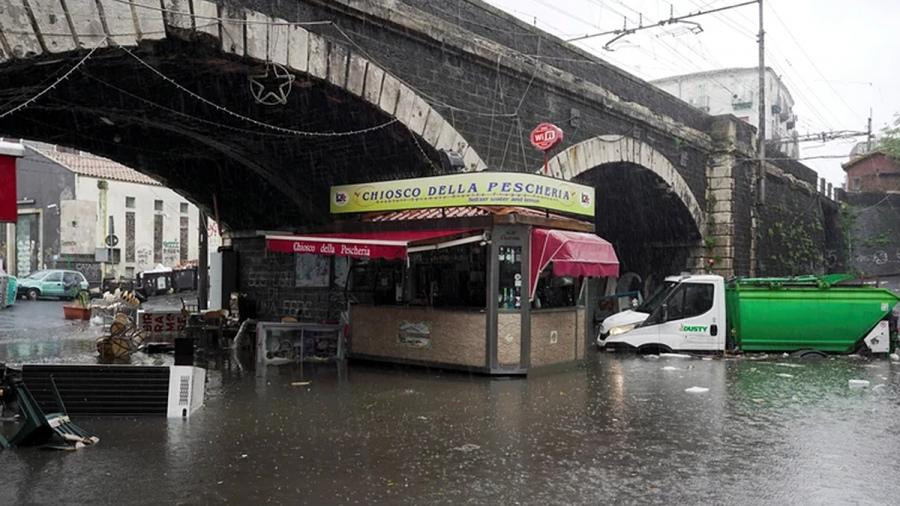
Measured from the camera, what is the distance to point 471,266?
12.4 m

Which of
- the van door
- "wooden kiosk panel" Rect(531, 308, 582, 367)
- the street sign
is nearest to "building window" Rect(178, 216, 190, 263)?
the street sign

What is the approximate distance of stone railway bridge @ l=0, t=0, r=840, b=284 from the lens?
980 cm

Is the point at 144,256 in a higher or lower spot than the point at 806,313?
higher

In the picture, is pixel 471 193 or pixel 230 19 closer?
pixel 230 19

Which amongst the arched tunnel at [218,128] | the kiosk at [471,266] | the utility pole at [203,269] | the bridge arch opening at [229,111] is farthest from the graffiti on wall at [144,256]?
the kiosk at [471,266]

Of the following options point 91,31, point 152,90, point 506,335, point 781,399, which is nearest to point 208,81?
point 152,90

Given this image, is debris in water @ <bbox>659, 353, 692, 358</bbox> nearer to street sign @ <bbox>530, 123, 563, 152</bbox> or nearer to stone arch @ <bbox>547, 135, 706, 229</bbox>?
stone arch @ <bbox>547, 135, 706, 229</bbox>

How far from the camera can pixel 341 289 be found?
16.9 metres

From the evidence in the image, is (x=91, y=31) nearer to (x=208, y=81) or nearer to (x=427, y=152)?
(x=208, y=81)

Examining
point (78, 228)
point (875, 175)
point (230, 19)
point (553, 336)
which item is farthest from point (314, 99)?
point (875, 175)

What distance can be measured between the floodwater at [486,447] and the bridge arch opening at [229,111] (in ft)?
14.3

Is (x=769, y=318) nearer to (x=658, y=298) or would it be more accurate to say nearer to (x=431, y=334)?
(x=658, y=298)

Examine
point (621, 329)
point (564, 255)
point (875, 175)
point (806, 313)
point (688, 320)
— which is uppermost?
point (875, 175)

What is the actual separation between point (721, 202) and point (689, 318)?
33.0ft
